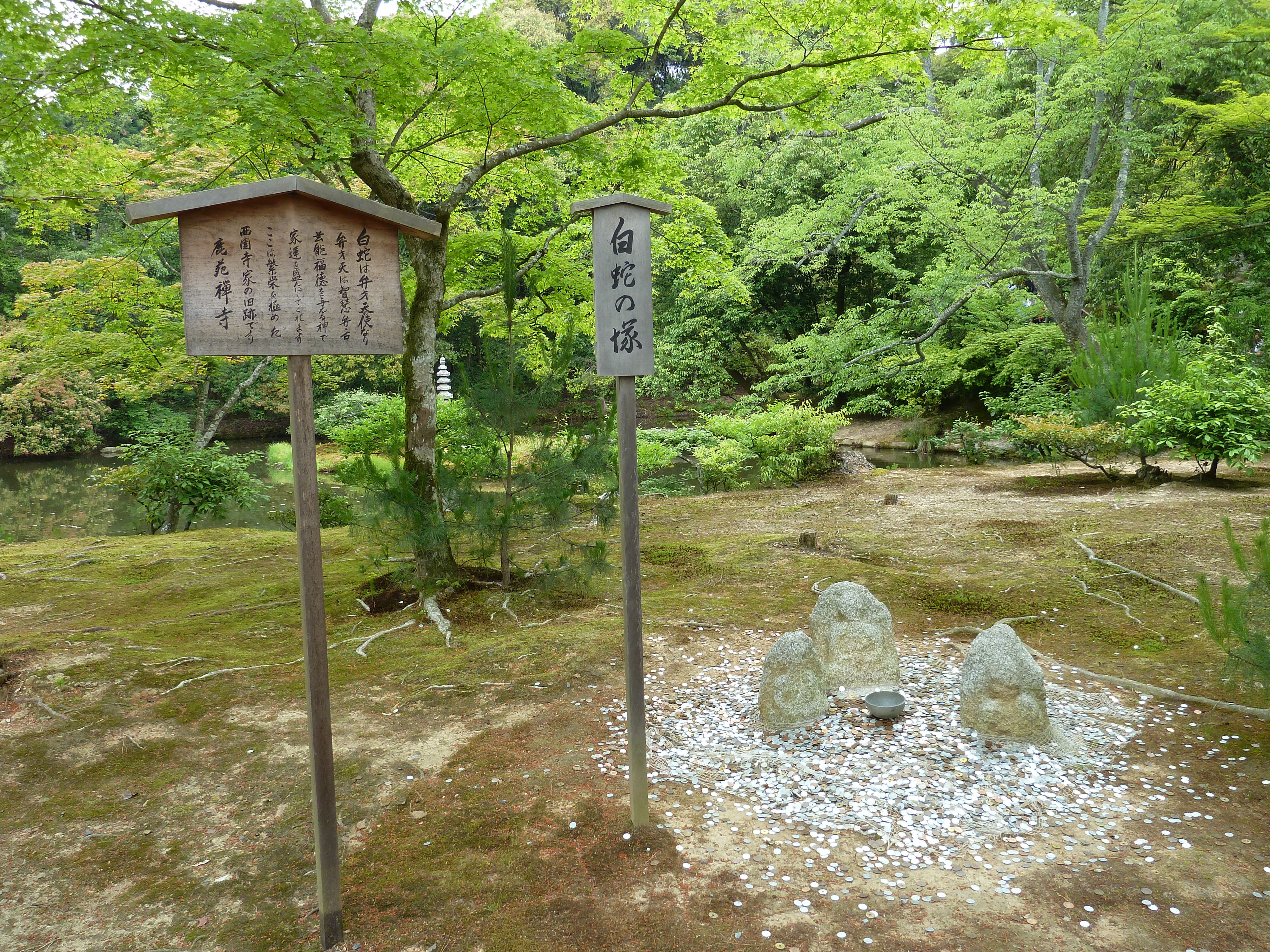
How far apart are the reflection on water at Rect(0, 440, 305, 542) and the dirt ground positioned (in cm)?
557

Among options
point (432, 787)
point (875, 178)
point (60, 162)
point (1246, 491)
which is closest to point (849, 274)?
point (875, 178)

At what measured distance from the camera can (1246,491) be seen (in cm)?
833

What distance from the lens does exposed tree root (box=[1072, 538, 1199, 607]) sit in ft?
17.4

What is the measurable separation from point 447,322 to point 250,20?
4.08 meters

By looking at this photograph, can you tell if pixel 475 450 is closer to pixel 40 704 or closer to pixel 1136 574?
pixel 40 704

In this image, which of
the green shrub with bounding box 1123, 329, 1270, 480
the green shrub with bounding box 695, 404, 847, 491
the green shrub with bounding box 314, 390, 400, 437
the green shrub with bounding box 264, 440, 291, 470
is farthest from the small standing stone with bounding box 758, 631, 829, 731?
the green shrub with bounding box 264, 440, 291, 470

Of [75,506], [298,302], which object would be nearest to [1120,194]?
[298,302]

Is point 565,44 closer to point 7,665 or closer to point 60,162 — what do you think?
point 60,162

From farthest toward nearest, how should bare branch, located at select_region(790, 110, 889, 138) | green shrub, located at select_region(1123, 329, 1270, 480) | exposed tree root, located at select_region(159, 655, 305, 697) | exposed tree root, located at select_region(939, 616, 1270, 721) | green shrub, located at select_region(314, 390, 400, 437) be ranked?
green shrub, located at select_region(314, 390, 400, 437)
bare branch, located at select_region(790, 110, 889, 138)
green shrub, located at select_region(1123, 329, 1270, 480)
exposed tree root, located at select_region(159, 655, 305, 697)
exposed tree root, located at select_region(939, 616, 1270, 721)

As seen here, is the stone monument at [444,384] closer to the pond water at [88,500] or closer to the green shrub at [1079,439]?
the pond water at [88,500]

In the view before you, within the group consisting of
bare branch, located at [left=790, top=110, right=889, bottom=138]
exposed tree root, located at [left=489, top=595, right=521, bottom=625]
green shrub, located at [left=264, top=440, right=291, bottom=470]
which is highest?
bare branch, located at [left=790, top=110, right=889, bottom=138]

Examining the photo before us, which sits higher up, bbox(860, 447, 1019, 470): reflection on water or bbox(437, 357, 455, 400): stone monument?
bbox(437, 357, 455, 400): stone monument

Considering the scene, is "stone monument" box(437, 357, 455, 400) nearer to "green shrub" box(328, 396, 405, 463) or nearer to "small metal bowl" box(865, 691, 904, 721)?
"green shrub" box(328, 396, 405, 463)

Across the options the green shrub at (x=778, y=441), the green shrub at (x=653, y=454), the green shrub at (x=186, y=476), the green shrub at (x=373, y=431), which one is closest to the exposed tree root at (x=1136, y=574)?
the green shrub at (x=778, y=441)
